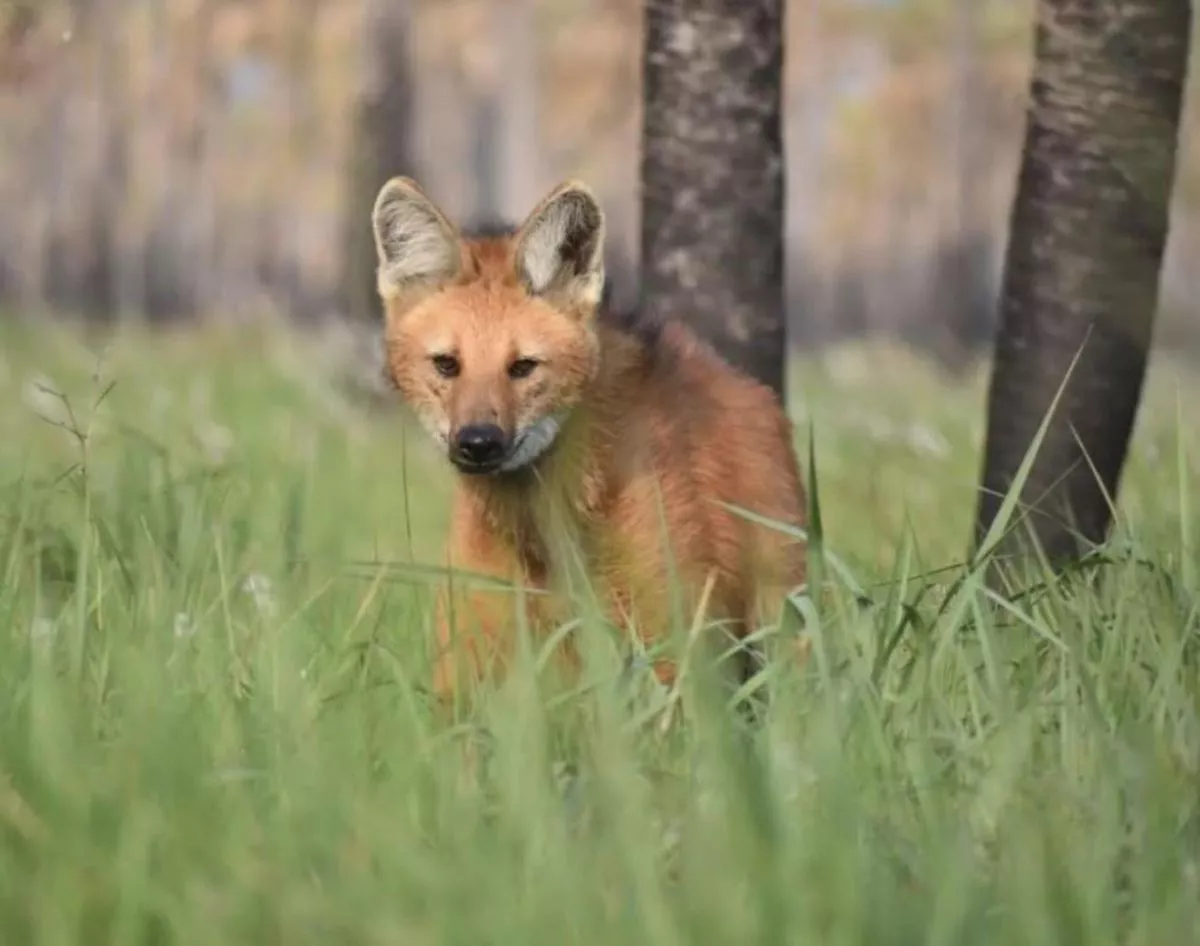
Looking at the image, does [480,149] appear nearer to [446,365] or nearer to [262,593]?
[446,365]

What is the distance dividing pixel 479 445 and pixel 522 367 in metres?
0.31

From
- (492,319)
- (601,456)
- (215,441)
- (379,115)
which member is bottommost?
(215,441)

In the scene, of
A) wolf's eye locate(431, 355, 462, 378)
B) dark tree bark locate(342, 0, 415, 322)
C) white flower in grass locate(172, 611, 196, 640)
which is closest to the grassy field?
white flower in grass locate(172, 611, 196, 640)

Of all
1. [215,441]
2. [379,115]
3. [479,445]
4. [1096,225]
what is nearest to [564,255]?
[479,445]

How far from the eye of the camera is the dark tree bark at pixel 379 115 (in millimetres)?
10633

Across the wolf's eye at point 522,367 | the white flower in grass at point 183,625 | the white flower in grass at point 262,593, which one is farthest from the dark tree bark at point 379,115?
the white flower in grass at point 183,625

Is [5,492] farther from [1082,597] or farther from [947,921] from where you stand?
[947,921]

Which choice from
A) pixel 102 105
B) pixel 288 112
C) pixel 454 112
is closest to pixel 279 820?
pixel 102 105

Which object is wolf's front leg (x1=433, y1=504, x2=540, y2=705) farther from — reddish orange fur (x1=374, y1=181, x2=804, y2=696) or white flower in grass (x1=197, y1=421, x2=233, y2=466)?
white flower in grass (x1=197, y1=421, x2=233, y2=466)

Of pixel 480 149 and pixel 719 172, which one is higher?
pixel 719 172

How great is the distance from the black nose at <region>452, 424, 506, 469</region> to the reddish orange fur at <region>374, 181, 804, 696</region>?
4 cm

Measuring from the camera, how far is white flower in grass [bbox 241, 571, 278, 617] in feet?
12.1

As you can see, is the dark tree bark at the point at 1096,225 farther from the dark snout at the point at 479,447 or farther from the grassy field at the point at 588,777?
the dark snout at the point at 479,447

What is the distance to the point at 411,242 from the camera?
4.69 m
